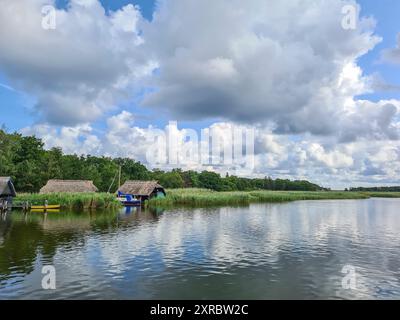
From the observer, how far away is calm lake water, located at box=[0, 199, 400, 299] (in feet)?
46.7

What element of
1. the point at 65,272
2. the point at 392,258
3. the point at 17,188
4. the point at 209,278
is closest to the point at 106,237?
the point at 65,272

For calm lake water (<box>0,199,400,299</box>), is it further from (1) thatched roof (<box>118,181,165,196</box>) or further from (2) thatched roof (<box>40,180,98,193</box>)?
(1) thatched roof (<box>118,181,165,196</box>)

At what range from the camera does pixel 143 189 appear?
214ft

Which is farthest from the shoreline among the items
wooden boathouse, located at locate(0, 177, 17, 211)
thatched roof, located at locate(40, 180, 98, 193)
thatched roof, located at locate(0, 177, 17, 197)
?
thatched roof, located at locate(40, 180, 98, 193)

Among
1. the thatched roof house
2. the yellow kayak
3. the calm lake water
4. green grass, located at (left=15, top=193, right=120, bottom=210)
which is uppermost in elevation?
the thatched roof house

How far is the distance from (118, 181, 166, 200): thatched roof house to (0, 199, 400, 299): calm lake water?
32034 mm

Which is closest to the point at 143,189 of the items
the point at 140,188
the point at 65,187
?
the point at 140,188

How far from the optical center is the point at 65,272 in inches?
650

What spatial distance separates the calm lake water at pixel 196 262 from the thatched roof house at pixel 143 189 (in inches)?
1261

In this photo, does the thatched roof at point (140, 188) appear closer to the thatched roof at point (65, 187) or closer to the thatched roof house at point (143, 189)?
the thatched roof house at point (143, 189)

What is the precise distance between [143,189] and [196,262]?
47.4 metres

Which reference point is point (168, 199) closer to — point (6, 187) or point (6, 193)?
point (6, 193)

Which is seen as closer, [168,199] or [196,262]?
[196,262]

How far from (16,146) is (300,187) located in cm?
13662
